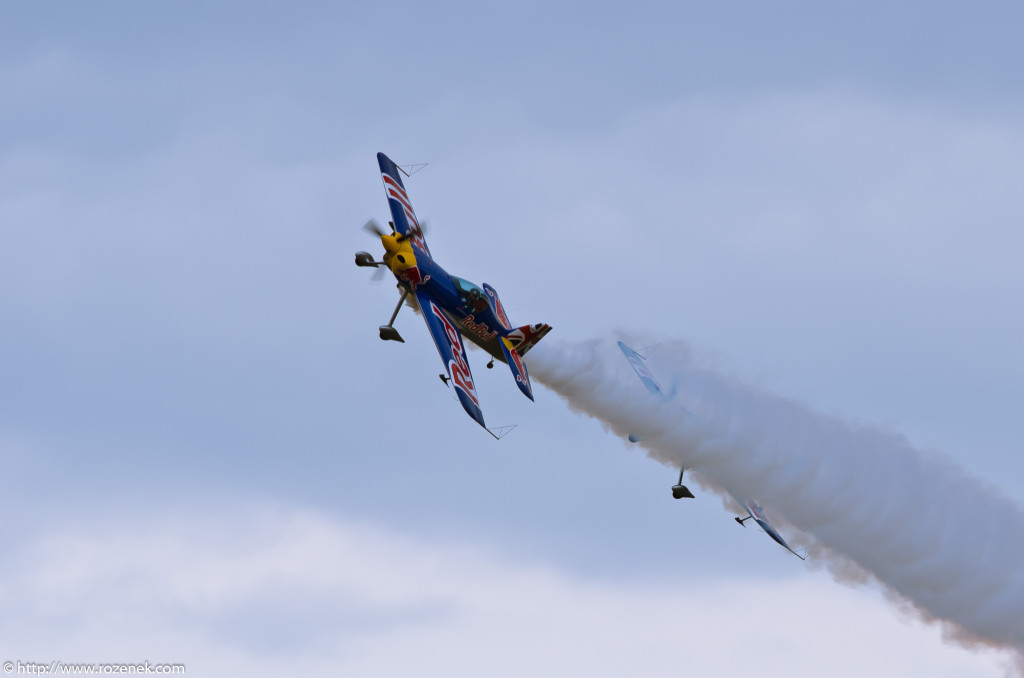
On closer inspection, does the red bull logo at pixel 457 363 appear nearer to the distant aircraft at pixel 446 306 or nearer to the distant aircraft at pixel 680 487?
the distant aircraft at pixel 446 306

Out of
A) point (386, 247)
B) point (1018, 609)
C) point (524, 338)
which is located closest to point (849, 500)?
point (1018, 609)

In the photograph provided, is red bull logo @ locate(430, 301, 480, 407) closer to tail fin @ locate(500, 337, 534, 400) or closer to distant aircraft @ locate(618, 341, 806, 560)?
tail fin @ locate(500, 337, 534, 400)

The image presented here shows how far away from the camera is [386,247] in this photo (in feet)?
195

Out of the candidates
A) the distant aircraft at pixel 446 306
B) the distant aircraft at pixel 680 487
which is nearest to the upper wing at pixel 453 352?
the distant aircraft at pixel 446 306

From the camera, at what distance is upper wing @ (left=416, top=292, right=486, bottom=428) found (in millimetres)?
57625

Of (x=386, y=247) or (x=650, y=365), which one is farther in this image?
(x=650, y=365)

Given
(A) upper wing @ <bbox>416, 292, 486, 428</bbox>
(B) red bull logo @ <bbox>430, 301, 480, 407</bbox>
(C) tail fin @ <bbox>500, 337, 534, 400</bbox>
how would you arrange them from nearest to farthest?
(A) upper wing @ <bbox>416, 292, 486, 428</bbox> → (B) red bull logo @ <bbox>430, 301, 480, 407</bbox> → (C) tail fin @ <bbox>500, 337, 534, 400</bbox>

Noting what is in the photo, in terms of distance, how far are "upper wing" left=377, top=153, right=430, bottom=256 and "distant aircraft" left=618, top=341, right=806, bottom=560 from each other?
366 inches

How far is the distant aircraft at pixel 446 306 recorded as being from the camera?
58750 mm

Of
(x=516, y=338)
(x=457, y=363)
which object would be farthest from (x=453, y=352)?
(x=516, y=338)

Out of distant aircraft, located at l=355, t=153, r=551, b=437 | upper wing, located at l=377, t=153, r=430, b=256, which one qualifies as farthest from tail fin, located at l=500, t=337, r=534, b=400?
upper wing, located at l=377, t=153, r=430, b=256

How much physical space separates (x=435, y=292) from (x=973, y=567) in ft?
67.9

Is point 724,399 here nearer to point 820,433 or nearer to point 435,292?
point 820,433

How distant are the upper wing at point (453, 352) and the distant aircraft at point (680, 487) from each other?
23.2ft
